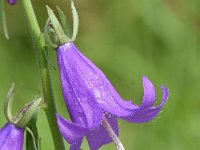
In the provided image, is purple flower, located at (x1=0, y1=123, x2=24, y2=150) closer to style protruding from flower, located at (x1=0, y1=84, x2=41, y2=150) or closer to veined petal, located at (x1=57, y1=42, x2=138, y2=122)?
style protruding from flower, located at (x1=0, y1=84, x2=41, y2=150)

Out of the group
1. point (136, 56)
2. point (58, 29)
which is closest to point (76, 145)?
point (58, 29)

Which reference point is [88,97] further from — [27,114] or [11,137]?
[11,137]

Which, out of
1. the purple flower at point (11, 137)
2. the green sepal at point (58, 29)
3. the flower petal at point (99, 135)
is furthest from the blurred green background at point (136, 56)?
the green sepal at point (58, 29)

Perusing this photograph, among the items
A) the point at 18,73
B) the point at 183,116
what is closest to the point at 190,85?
the point at 183,116

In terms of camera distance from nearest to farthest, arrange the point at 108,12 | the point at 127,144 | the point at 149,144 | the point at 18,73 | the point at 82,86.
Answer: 1. the point at 82,86
2. the point at 149,144
3. the point at 127,144
4. the point at 18,73
5. the point at 108,12

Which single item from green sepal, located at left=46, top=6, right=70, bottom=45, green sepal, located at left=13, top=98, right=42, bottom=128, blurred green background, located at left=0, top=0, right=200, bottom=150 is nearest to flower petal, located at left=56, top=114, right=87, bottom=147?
green sepal, located at left=13, top=98, right=42, bottom=128

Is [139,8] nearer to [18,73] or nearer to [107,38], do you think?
[107,38]

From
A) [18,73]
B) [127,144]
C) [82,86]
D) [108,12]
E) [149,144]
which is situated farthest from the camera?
[108,12]
